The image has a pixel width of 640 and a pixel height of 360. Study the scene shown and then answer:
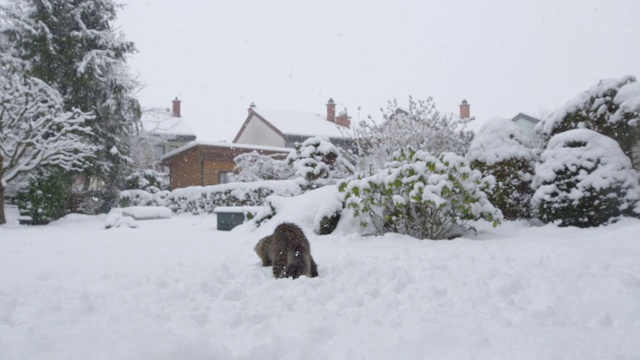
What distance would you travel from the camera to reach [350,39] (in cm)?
1739

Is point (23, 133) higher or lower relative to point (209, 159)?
higher

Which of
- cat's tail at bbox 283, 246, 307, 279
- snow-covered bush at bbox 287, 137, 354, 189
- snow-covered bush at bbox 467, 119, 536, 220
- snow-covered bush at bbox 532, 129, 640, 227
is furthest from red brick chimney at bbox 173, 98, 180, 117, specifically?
cat's tail at bbox 283, 246, 307, 279

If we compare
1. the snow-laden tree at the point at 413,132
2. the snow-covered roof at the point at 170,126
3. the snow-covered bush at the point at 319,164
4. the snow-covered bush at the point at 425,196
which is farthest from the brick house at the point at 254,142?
the snow-covered bush at the point at 425,196

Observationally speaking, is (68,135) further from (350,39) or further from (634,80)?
(634,80)

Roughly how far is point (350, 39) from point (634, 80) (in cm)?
1129

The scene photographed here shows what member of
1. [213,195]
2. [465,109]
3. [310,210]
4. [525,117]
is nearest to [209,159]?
[213,195]

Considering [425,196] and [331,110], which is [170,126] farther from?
[425,196]

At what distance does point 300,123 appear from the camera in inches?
1152

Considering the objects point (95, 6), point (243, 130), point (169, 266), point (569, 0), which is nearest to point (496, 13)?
point (569, 0)

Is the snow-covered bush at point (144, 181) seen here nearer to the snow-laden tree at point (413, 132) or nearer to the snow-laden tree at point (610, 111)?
the snow-laden tree at point (413, 132)

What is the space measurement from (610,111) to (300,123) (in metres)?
22.6

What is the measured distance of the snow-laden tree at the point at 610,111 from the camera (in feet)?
25.2

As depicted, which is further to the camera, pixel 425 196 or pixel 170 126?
pixel 170 126

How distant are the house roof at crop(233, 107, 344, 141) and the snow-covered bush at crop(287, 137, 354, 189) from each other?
15.1 meters
